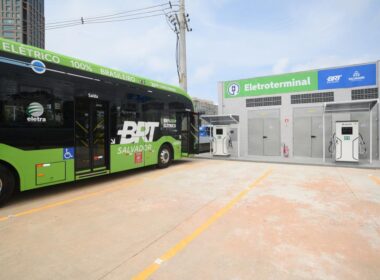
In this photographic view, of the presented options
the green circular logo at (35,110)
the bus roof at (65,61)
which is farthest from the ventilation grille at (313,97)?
the green circular logo at (35,110)

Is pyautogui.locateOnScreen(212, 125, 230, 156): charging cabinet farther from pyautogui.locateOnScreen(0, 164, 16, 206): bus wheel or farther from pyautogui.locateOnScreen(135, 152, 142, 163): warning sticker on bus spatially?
pyautogui.locateOnScreen(0, 164, 16, 206): bus wheel

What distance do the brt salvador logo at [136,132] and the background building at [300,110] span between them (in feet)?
24.5

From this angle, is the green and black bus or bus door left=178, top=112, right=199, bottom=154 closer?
the green and black bus

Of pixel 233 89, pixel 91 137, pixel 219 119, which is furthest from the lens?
pixel 233 89

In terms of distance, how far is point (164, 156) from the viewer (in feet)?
31.6

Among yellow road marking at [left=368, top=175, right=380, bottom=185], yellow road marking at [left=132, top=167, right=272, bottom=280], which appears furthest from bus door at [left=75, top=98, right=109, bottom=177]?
yellow road marking at [left=368, top=175, right=380, bottom=185]

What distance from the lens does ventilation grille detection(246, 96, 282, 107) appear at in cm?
1427

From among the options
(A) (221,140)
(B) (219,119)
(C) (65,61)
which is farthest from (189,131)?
(C) (65,61)

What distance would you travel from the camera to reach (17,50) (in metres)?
4.93

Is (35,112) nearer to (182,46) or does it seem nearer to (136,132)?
(136,132)

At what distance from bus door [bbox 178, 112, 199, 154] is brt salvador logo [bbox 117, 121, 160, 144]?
188 centimetres

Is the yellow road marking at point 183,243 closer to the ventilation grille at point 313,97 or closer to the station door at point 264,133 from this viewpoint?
the station door at point 264,133

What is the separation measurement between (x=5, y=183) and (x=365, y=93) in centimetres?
1522

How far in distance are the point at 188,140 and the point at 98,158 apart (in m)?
4.91
